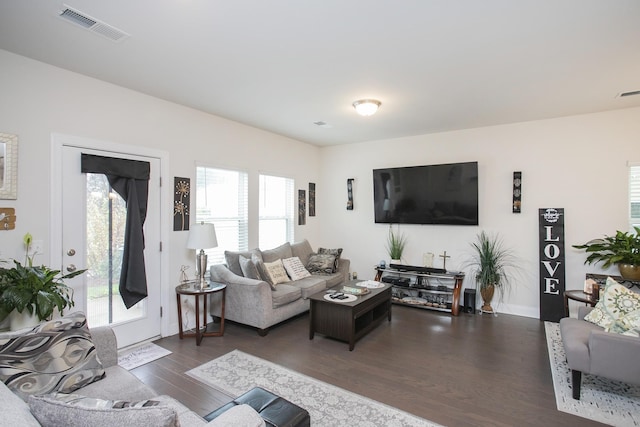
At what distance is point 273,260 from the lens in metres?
4.81

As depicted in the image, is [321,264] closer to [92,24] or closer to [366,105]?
[366,105]

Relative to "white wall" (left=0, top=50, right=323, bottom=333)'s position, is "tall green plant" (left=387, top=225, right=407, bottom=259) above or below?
below

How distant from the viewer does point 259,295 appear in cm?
387

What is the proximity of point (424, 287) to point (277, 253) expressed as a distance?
2.35 m

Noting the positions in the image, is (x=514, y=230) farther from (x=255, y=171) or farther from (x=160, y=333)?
(x=160, y=333)

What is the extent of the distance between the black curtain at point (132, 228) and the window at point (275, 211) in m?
1.96


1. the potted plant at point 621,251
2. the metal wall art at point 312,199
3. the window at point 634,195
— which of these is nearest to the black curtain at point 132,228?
the metal wall art at point 312,199

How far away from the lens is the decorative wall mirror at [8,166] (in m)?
2.64

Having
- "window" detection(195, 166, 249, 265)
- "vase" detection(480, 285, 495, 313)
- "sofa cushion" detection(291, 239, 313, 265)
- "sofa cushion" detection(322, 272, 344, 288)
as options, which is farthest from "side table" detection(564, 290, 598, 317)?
"window" detection(195, 166, 249, 265)

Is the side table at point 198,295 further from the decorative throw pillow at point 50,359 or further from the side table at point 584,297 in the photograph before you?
the side table at point 584,297

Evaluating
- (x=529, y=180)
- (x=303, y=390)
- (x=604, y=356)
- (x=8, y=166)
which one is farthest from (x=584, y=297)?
(x=8, y=166)

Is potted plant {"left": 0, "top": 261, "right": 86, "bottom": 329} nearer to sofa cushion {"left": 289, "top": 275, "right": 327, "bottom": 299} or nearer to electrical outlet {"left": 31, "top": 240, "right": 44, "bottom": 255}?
electrical outlet {"left": 31, "top": 240, "right": 44, "bottom": 255}

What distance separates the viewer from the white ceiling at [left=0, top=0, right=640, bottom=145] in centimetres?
210

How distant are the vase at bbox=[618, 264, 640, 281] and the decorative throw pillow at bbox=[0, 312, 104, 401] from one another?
515cm
